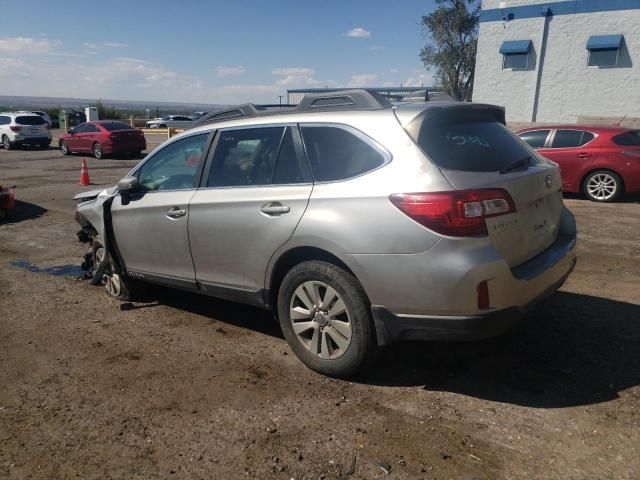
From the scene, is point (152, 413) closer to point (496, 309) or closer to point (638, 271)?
point (496, 309)

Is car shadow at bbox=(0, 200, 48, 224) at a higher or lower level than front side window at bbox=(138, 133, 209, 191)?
lower

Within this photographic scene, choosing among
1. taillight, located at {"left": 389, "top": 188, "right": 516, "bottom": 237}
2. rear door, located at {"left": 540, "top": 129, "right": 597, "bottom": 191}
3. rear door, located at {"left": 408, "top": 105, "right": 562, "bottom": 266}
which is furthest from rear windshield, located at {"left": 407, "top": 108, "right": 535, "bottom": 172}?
rear door, located at {"left": 540, "top": 129, "right": 597, "bottom": 191}

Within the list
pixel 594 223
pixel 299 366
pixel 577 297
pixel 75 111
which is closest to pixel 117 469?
pixel 299 366

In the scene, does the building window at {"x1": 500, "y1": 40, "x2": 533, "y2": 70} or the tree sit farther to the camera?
the tree

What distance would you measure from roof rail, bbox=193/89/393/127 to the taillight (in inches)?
31.3

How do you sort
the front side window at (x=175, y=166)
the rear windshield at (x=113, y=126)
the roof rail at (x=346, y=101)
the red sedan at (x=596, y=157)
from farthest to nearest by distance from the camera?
the rear windshield at (x=113, y=126) < the red sedan at (x=596, y=157) < the front side window at (x=175, y=166) < the roof rail at (x=346, y=101)

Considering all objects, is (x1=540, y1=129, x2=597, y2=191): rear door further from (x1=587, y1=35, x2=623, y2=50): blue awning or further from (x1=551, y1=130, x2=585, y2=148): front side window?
(x1=587, y1=35, x2=623, y2=50): blue awning

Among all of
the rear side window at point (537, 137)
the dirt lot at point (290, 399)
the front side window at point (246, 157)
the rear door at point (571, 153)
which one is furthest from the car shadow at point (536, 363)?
the rear side window at point (537, 137)

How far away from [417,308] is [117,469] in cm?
183

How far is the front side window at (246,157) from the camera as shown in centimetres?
377

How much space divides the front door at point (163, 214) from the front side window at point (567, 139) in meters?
8.70

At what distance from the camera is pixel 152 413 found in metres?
3.18

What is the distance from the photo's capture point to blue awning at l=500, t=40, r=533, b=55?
69.7 feet

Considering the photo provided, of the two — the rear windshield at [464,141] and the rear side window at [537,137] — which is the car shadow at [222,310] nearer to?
the rear windshield at [464,141]
